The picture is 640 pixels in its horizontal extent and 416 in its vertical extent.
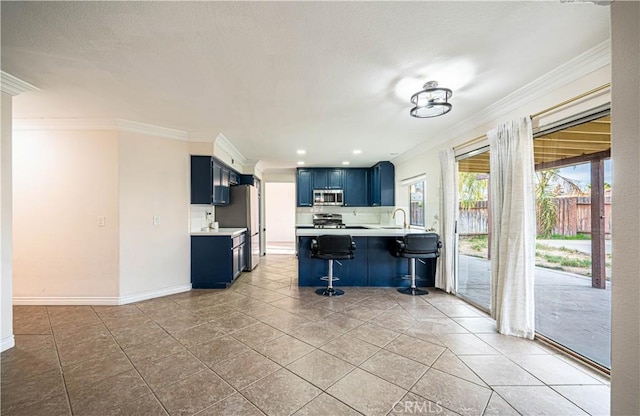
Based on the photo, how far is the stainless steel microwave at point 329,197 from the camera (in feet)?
23.4

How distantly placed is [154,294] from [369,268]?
10.6ft

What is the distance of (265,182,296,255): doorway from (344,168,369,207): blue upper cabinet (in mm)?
3511

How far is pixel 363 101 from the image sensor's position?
290 cm

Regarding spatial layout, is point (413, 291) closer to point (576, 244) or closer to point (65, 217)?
point (576, 244)

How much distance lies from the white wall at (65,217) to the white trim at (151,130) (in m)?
0.18

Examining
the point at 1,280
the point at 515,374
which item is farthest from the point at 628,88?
the point at 1,280

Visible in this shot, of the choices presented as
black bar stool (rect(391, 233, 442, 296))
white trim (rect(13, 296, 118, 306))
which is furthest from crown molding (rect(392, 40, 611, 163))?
white trim (rect(13, 296, 118, 306))

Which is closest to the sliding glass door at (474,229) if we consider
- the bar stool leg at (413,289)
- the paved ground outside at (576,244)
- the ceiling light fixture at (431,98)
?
the bar stool leg at (413,289)

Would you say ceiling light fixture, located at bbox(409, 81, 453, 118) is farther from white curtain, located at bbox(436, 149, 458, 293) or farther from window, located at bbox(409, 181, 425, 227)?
window, located at bbox(409, 181, 425, 227)

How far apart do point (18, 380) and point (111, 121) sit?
2894 mm

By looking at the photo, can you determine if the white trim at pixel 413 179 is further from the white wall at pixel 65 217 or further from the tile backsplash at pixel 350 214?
the white wall at pixel 65 217

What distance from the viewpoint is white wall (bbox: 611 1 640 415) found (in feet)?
3.27

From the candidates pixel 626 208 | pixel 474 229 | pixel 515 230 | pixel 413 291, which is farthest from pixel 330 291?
pixel 626 208

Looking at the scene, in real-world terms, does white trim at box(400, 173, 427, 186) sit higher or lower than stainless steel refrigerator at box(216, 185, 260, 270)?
higher
